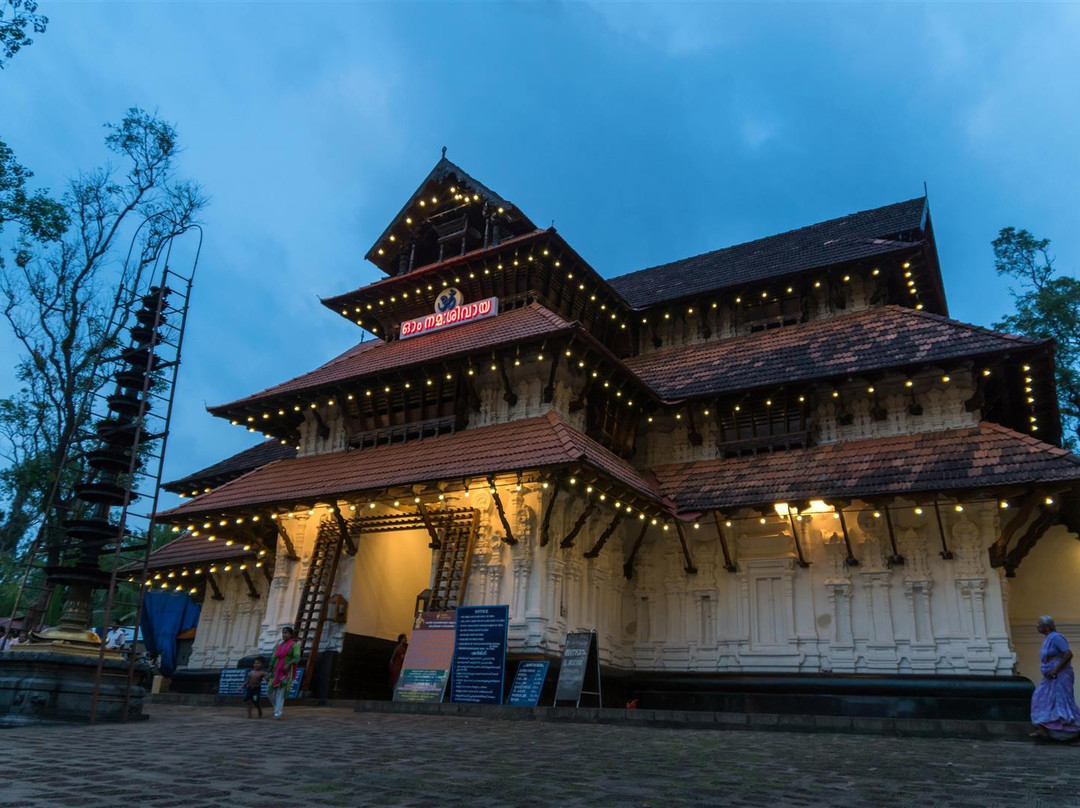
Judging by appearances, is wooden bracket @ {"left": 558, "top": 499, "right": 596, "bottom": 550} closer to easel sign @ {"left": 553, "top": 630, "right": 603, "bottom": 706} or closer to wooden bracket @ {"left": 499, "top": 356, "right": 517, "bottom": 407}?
easel sign @ {"left": 553, "top": 630, "right": 603, "bottom": 706}

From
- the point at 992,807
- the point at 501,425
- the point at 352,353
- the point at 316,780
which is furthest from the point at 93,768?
the point at 352,353

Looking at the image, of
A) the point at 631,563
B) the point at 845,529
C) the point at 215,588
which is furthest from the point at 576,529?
the point at 215,588

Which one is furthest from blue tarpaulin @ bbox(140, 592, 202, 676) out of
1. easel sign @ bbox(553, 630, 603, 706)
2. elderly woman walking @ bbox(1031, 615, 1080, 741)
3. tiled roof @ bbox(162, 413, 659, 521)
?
elderly woman walking @ bbox(1031, 615, 1080, 741)

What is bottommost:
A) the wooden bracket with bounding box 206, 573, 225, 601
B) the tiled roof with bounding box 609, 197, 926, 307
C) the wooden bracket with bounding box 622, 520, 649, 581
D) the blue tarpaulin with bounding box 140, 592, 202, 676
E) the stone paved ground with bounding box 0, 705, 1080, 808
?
the stone paved ground with bounding box 0, 705, 1080, 808

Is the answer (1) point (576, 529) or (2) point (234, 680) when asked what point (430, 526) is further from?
(2) point (234, 680)

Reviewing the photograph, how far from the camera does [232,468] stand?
25375mm

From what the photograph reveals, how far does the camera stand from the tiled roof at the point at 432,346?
17219 mm

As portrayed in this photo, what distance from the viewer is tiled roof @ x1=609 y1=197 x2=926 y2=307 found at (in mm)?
20109

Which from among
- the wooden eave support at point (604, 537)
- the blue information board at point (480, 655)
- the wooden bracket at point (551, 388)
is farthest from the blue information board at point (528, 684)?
the wooden bracket at point (551, 388)

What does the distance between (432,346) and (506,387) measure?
2.80 metres

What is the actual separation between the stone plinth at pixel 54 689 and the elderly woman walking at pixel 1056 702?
12.9m

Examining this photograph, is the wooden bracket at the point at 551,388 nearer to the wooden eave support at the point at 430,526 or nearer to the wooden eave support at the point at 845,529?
the wooden eave support at the point at 430,526

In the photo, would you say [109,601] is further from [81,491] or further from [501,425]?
[501,425]

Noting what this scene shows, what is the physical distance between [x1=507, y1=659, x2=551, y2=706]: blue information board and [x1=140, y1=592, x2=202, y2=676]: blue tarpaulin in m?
13.7
